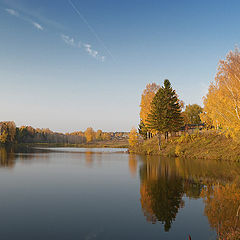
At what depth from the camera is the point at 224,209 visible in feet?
35.8

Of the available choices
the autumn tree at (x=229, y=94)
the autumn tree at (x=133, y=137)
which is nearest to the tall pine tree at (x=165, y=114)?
the autumn tree at (x=133, y=137)

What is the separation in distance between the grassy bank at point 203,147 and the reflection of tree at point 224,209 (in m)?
19.4

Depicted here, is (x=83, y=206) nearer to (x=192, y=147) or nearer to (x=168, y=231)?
(x=168, y=231)

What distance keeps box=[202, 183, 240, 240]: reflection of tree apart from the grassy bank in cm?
1941

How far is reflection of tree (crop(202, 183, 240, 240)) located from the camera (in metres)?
8.25

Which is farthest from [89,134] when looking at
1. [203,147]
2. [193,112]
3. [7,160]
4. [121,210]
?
[121,210]

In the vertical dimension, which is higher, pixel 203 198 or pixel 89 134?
pixel 89 134

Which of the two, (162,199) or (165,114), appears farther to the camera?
(165,114)

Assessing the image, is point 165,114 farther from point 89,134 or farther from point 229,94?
point 89,134

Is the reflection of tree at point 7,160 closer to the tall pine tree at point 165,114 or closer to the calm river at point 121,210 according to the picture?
the calm river at point 121,210

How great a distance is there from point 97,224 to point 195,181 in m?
12.1

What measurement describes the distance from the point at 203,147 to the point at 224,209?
31.3 metres

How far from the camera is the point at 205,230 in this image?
29.3 ft

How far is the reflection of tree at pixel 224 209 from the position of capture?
27.1 feet
